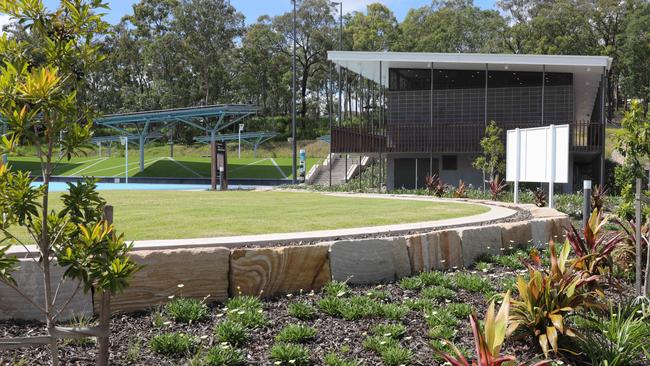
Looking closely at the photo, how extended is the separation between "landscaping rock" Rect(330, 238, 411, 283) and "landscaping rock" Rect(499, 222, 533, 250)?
6.96 ft

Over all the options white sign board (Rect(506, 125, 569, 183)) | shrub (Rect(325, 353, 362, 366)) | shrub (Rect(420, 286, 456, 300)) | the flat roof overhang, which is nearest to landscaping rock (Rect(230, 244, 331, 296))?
shrub (Rect(420, 286, 456, 300))

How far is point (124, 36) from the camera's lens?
67.5m

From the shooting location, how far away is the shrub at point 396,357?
4.55m

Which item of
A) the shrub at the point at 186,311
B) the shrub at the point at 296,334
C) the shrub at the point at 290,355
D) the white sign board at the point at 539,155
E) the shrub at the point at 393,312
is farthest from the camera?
the white sign board at the point at 539,155

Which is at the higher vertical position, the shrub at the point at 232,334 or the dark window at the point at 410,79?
the dark window at the point at 410,79

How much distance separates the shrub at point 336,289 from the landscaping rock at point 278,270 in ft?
0.37

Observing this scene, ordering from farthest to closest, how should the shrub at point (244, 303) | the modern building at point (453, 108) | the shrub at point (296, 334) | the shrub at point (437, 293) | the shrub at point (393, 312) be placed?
1. the modern building at point (453, 108)
2. the shrub at point (437, 293)
3. the shrub at point (393, 312)
4. the shrub at point (244, 303)
5. the shrub at point (296, 334)

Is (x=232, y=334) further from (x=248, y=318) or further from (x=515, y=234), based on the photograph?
(x=515, y=234)

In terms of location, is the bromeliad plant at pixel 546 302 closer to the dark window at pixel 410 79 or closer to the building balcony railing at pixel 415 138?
the building balcony railing at pixel 415 138

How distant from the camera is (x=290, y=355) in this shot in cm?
446

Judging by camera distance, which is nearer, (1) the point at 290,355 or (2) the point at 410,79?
(1) the point at 290,355

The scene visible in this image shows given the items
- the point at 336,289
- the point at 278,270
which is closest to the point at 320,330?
the point at 336,289

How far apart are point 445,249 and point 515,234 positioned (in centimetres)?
169

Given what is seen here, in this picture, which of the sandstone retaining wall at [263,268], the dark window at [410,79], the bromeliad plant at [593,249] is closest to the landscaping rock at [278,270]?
the sandstone retaining wall at [263,268]
